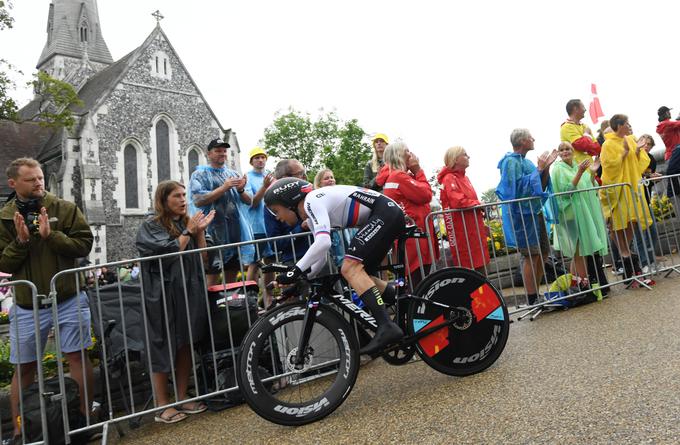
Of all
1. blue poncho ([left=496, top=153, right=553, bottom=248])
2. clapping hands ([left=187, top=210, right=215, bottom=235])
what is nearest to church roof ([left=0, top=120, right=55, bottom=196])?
clapping hands ([left=187, top=210, right=215, bottom=235])

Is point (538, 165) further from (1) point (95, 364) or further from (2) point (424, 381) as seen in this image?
(1) point (95, 364)

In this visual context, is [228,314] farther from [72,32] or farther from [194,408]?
[72,32]

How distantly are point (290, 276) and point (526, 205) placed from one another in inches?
148

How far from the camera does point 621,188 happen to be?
6.90m

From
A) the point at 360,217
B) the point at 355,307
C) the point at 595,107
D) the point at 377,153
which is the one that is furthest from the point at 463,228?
the point at 595,107

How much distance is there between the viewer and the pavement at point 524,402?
8.73ft

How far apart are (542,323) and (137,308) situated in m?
3.86

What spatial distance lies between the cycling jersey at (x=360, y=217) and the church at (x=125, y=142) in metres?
26.2

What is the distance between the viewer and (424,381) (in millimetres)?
3984

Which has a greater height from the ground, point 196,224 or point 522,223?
point 196,224

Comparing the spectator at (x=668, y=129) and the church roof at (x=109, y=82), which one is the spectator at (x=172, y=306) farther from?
the church roof at (x=109, y=82)

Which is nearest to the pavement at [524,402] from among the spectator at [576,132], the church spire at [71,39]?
the spectator at [576,132]

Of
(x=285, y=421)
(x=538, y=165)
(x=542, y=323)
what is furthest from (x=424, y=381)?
(x=538, y=165)

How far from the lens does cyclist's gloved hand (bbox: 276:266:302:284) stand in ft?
10.7
